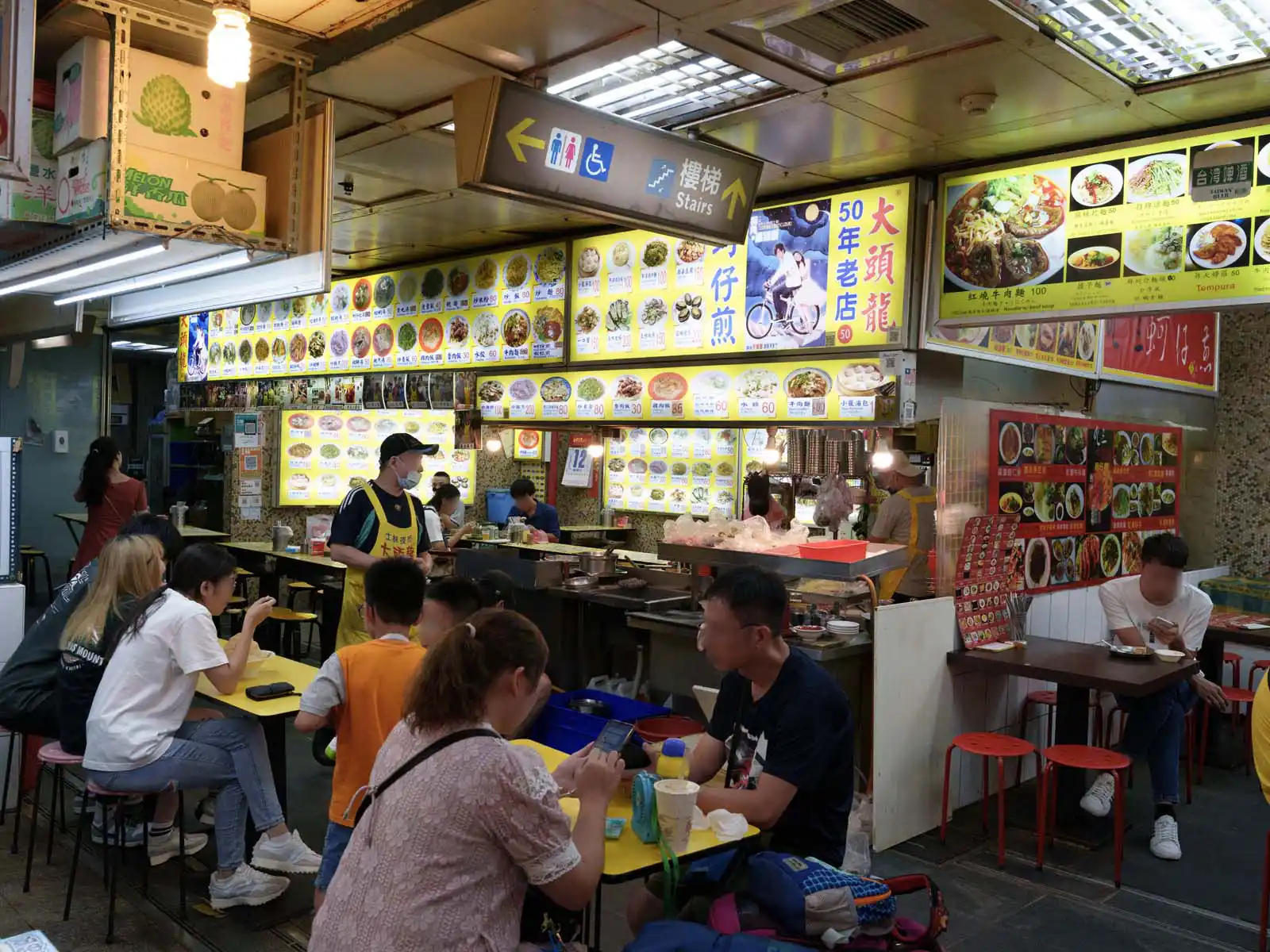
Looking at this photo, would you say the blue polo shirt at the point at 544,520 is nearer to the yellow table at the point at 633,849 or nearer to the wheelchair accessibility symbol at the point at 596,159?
the wheelchair accessibility symbol at the point at 596,159

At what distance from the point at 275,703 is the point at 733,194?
3.30 metres

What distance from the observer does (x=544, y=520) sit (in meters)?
9.73

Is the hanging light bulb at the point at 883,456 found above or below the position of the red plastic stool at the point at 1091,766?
above

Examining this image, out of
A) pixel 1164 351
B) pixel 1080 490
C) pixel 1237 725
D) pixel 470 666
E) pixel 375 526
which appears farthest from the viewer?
pixel 1164 351

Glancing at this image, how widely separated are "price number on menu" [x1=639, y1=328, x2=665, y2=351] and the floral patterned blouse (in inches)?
226

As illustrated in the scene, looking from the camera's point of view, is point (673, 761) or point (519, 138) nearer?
point (673, 761)

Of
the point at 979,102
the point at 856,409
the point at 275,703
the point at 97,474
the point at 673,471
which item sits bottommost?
the point at 275,703

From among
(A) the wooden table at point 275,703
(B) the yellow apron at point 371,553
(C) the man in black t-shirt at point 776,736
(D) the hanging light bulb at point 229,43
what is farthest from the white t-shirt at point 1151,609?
(D) the hanging light bulb at point 229,43

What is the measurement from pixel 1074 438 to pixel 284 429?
7.46 m

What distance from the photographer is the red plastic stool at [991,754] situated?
5125 mm

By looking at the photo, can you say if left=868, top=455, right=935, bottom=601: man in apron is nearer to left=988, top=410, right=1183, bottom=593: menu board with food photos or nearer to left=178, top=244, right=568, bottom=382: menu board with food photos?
left=988, top=410, right=1183, bottom=593: menu board with food photos

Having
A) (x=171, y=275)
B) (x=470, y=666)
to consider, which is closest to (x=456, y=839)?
Answer: (x=470, y=666)

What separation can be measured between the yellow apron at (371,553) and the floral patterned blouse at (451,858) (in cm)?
336

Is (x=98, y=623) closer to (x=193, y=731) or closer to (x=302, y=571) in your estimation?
(x=193, y=731)
